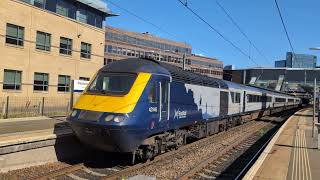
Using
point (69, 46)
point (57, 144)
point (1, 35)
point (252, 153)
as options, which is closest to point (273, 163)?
point (252, 153)

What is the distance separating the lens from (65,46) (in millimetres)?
42625

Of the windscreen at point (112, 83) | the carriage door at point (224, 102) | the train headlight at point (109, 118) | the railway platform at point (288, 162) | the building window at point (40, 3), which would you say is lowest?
the railway platform at point (288, 162)

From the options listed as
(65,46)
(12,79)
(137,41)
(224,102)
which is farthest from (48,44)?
(137,41)

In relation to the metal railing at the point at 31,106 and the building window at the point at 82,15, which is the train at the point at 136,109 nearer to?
the metal railing at the point at 31,106

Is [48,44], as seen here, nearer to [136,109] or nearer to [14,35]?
[14,35]

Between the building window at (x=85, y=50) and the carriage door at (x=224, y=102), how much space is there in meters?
24.9

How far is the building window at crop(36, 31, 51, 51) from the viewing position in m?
38.8

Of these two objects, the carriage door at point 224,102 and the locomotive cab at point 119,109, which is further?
the carriage door at point 224,102

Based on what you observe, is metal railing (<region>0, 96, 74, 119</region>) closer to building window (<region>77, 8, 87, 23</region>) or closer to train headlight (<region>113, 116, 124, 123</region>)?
building window (<region>77, 8, 87, 23</region>)

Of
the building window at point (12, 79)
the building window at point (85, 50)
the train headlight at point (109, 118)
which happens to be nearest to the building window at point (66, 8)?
the building window at point (85, 50)

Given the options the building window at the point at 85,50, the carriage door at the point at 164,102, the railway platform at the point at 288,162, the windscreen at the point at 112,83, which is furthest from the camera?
the building window at the point at 85,50

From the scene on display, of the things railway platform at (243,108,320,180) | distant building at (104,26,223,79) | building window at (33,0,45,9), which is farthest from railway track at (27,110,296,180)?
distant building at (104,26,223,79)

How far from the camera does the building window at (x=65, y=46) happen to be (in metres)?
42.0

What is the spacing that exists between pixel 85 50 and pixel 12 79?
11.3m
